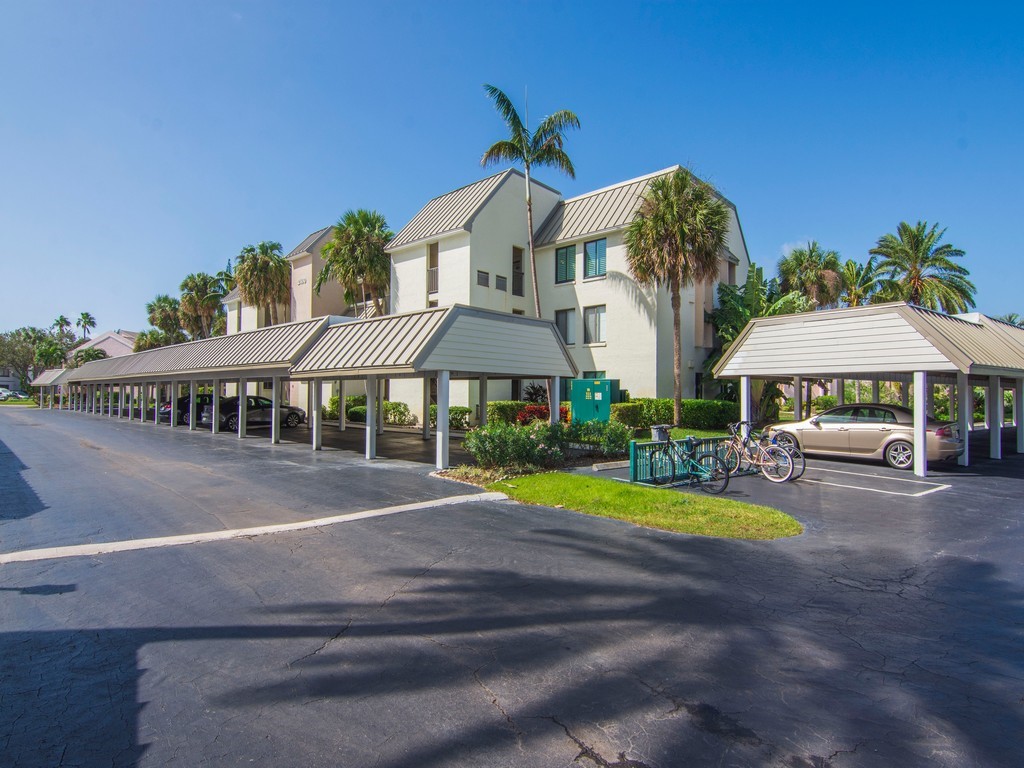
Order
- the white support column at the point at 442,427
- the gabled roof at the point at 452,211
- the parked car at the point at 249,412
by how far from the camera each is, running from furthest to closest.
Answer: the parked car at the point at 249,412 < the gabled roof at the point at 452,211 < the white support column at the point at 442,427

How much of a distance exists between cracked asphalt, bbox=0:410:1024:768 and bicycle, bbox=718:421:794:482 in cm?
344

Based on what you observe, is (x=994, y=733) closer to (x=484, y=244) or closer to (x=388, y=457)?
(x=388, y=457)

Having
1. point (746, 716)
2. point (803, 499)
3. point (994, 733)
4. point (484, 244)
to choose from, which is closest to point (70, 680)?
point (746, 716)

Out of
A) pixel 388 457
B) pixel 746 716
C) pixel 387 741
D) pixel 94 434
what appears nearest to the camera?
pixel 387 741

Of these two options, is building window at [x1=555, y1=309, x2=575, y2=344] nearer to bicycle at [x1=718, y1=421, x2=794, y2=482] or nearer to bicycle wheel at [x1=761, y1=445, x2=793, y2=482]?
bicycle at [x1=718, y1=421, x2=794, y2=482]

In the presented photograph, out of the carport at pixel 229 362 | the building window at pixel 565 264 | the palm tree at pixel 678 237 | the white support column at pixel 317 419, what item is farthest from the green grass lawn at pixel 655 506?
the building window at pixel 565 264

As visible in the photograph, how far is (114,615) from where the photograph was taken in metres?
4.95

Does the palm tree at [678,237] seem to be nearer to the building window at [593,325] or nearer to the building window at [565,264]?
the building window at [593,325]

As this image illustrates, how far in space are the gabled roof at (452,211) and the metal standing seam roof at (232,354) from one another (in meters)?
9.60

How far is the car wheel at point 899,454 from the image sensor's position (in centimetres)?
1429

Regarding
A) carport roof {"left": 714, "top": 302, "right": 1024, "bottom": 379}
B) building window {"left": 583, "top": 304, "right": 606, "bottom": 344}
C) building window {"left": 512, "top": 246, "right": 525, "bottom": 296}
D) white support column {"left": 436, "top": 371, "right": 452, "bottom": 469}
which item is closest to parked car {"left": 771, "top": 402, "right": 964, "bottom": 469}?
carport roof {"left": 714, "top": 302, "right": 1024, "bottom": 379}

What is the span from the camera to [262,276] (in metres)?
38.3

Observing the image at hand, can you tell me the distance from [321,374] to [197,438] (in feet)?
30.8

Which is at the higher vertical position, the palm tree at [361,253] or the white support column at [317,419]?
the palm tree at [361,253]
